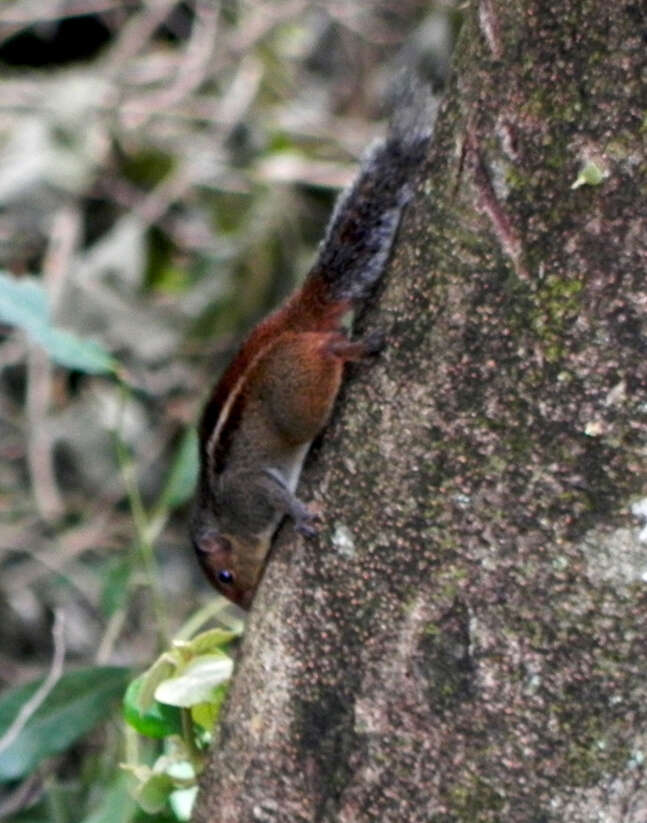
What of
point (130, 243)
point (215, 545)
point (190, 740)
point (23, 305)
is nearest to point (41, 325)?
point (23, 305)

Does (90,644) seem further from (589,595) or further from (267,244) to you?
(589,595)

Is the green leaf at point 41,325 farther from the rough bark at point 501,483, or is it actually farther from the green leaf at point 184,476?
the rough bark at point 501,483

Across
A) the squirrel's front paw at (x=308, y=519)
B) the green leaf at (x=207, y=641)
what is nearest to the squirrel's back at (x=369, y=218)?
the squirrel's front paw at (x=308, y=519)

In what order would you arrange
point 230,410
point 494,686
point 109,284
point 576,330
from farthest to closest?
point 109,284 < point 230,410 < point 494,686 < point 576,330

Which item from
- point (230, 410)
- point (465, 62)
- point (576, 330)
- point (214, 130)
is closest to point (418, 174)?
point (465, 62)

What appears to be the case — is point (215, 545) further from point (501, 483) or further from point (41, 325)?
point (501, 483)

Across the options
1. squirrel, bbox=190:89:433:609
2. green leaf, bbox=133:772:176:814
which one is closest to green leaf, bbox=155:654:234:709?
green leaf, bbox=133:772:176:814

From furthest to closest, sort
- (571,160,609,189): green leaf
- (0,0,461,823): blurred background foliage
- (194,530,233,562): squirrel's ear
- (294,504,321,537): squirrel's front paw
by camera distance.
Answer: (0,0,461,823): blurred background foliage
(194,530,233,562): squirrel's ear
(294,504,321,537): squirrel's front paw
(571,160,609,189): green leaf

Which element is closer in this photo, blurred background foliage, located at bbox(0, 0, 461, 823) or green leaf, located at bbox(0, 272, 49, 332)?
green leaf, located at bbox(0, 272, 49, 332)

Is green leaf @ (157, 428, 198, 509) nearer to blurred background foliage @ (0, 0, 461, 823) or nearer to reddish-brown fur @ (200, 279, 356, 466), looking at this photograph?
blurred background foliage @ (0, 0, 461, 823)
